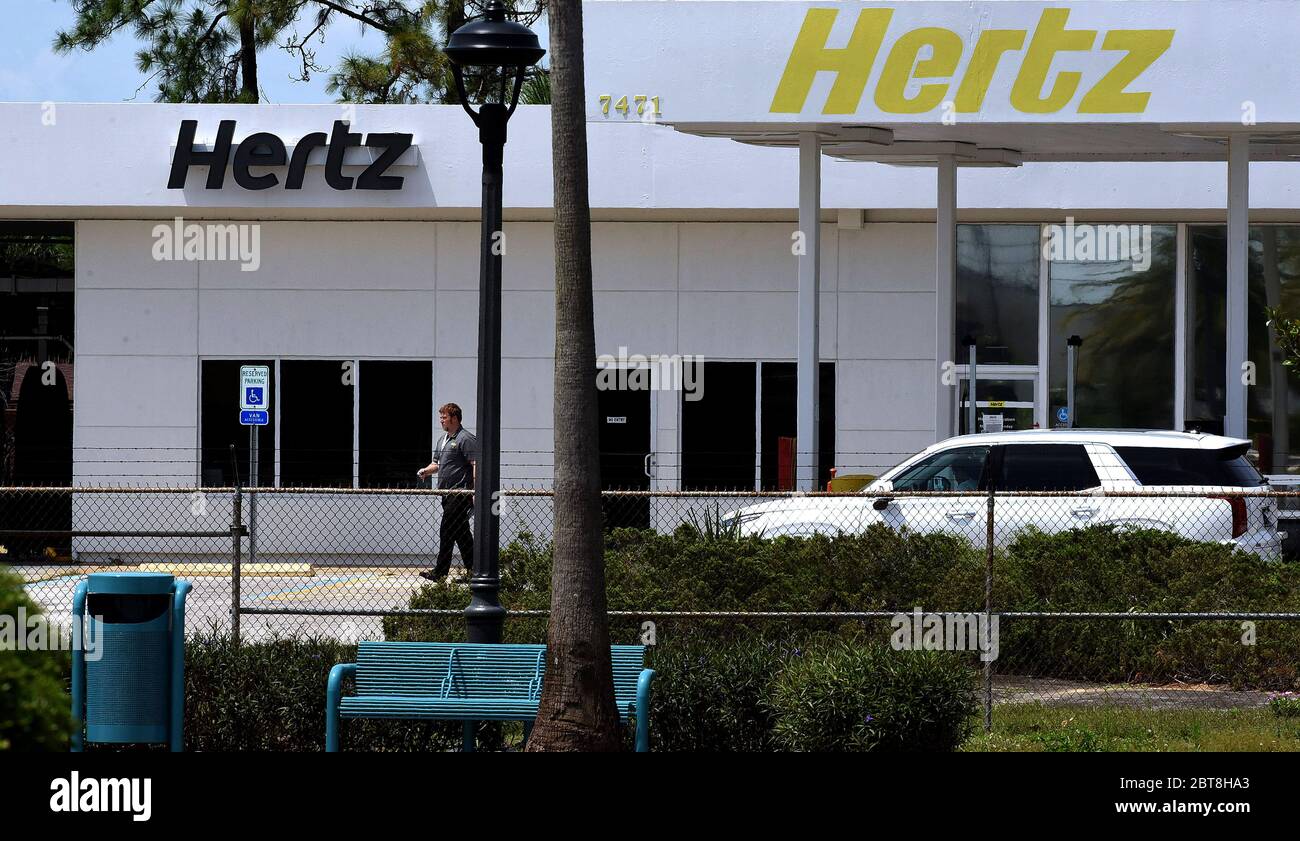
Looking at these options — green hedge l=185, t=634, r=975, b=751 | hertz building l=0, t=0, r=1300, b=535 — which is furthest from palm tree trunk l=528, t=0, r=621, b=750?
hertz building l=0, t=0, r=1300, b=535

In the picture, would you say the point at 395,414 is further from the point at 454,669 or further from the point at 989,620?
the point at 454,669

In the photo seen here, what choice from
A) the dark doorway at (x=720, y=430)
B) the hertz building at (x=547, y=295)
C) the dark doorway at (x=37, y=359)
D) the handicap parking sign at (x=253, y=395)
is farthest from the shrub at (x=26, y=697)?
the dark doorway at (x=37, y=359)

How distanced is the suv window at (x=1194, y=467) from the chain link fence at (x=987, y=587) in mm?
243

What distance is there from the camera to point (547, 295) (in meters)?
21.4

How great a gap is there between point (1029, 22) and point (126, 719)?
11.0 metres

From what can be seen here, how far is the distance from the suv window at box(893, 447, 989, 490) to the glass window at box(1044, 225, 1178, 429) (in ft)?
24.5

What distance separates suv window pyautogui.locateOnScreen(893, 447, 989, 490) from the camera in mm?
13906

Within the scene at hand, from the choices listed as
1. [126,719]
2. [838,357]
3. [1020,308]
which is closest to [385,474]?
[838,357]

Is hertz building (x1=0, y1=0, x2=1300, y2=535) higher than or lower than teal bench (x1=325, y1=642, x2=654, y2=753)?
higher

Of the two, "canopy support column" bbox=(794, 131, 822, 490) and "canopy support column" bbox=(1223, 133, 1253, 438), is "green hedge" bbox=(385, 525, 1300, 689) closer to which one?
"canopy support column" bbox=(794, 131, 822, 490)

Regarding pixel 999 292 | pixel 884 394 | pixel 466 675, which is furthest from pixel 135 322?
pixel 466 675
